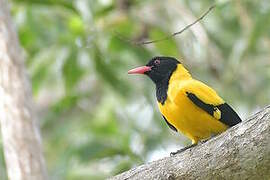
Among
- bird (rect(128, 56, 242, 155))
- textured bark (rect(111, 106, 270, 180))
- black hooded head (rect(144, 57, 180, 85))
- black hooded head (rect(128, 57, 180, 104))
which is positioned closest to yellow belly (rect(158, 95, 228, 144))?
bird (rect(128, 56, 242, 155))

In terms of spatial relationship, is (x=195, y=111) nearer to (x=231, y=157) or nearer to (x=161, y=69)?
(x=161, y=69)

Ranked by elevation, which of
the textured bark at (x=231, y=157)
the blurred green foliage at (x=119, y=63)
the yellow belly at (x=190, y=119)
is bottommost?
the textured bark at (x=231, y=157)

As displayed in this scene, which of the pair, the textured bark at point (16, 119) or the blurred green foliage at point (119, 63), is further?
the blurred green foliage at point (119, 63)

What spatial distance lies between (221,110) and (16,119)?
148 cm

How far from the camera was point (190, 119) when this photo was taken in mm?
4516

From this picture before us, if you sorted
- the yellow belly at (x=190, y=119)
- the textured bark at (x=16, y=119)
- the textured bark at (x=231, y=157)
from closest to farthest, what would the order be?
the textured bark at (x=231, y=157) → the yellow belly at (x=190, y=119) → the textured bark at (x=16, y=119)

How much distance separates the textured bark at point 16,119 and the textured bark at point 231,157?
1.64 m

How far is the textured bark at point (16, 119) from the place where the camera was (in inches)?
195

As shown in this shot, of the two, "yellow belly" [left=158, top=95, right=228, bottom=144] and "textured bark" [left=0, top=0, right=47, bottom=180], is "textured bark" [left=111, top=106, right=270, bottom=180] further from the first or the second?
"textured bark" [left=0, top=0, right=47, bottom=180]

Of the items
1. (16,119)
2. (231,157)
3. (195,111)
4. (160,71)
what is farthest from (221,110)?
(16,119)

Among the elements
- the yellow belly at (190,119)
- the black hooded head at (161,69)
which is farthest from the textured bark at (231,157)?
the black hooded head at (161,69)

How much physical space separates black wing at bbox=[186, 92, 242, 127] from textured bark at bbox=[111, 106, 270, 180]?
3.29 ft

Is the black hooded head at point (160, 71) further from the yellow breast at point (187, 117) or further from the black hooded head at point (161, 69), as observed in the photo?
the yellow breast at point (187, 117)

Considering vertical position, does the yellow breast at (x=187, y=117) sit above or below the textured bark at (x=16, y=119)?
below
